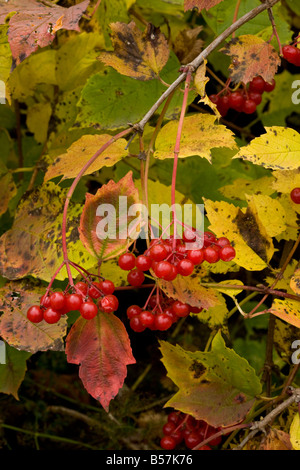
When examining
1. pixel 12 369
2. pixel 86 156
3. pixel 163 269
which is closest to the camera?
pixel 163 269

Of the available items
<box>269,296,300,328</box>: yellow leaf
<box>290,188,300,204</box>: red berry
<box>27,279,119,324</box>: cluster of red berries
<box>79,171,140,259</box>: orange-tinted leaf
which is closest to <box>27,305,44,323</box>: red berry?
<box>27,279,119,324</box>: cluster of red berries

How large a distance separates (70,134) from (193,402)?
0.55 meters

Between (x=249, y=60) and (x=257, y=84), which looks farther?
(x=257, y=84)

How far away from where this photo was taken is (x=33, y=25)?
0.71 meters

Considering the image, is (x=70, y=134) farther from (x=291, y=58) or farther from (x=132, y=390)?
(x=132, y=390)

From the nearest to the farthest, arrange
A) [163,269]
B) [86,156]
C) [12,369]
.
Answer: [163,269], [86,156], [12,369]

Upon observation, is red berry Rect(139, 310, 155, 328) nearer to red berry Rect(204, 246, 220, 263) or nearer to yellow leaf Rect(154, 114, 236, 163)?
red berry Rect(204, 246, 220, 263)

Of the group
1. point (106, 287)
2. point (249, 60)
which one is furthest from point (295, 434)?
point (249, 60)

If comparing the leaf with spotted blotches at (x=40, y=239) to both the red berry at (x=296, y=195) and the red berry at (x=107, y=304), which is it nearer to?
the red berry at (x=107, y=304)

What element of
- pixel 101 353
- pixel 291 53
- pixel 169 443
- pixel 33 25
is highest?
pixel 33 25

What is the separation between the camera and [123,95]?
0.92m

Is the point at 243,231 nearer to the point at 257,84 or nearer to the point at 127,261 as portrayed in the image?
the point at 127,261

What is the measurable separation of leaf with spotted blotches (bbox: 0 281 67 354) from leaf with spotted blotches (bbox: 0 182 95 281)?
31mm

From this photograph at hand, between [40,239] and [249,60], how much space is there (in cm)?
45
